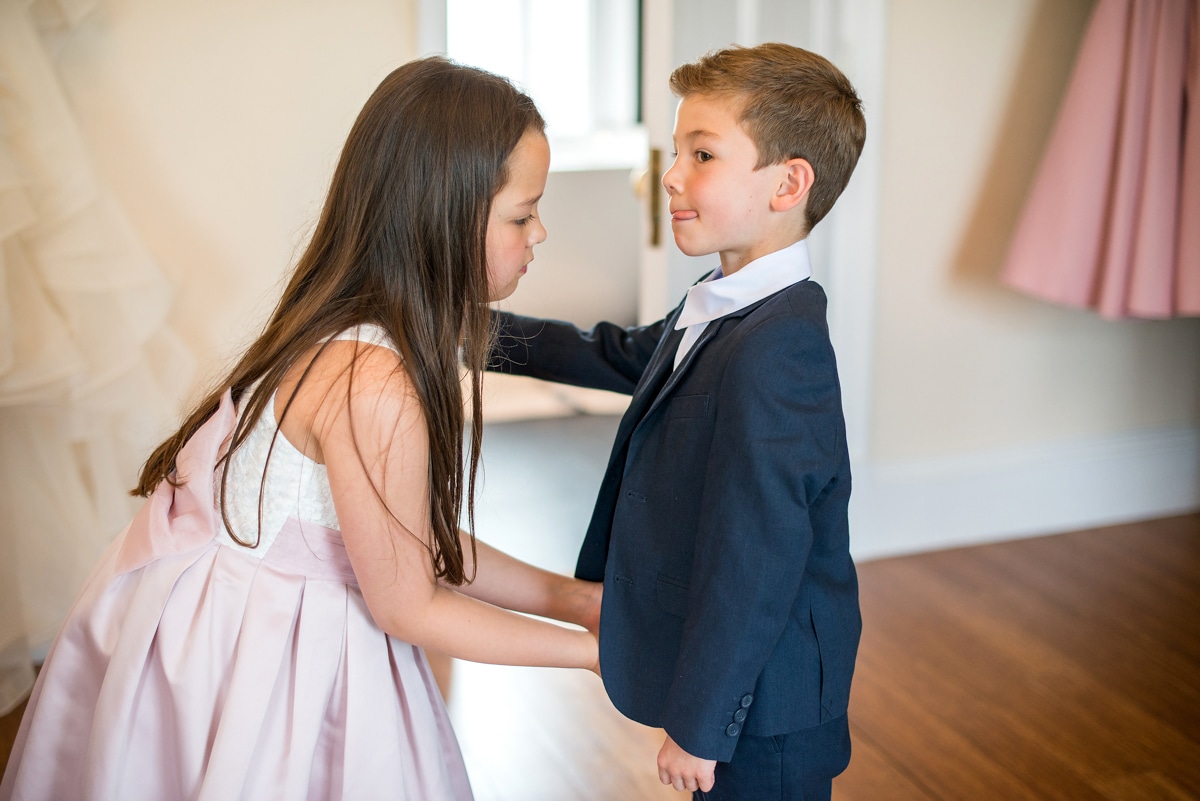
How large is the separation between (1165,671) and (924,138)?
126cm

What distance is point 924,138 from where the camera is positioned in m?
2.41

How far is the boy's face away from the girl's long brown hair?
0.61ft

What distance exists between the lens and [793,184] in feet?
3.69

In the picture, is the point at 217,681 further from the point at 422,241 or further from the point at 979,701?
the point at 979,701

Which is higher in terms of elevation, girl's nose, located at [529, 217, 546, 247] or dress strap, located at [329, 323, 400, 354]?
girl's nose, located at [529, 217, 546, 247]

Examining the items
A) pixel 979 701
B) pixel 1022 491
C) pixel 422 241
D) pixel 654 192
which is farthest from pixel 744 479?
pixel 1022 491

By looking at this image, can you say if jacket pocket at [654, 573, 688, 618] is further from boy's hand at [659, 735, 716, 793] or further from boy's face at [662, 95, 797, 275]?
boy's face at [662, 95, 797, 275]

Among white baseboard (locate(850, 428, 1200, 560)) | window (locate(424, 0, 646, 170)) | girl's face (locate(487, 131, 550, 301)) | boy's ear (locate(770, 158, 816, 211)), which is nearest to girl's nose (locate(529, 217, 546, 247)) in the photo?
girl's face (locate(487, 131, 550, 301))

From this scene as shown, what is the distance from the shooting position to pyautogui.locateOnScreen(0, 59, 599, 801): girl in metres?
1.01

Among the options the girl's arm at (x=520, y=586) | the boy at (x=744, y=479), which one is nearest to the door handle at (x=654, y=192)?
the boy at (x=744, y=479)

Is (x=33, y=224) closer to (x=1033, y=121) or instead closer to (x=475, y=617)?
(x=475, y=617)

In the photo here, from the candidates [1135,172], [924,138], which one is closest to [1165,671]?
[1135,172]

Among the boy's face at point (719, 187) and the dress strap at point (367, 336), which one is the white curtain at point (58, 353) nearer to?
the dress strap at point (367, 336)

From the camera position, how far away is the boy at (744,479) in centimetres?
99
